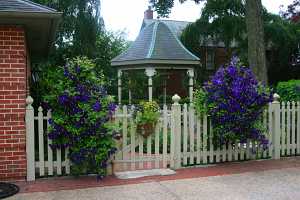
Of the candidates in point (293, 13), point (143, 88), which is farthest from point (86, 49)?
point (293, 13)

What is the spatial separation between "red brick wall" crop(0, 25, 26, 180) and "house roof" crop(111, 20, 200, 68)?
10.9m

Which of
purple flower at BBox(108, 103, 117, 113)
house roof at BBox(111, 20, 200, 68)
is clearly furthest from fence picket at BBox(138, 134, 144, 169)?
house roof at BBox(111, 20, 200, 68)

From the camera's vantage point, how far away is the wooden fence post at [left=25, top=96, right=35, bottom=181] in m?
6.82

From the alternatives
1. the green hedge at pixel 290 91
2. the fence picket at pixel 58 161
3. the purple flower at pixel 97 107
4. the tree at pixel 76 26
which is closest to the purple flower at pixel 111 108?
the purple flower at pixel 97 107

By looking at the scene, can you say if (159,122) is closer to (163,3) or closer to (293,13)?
(163,3)

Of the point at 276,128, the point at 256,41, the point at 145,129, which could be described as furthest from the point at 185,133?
the point at 256,41

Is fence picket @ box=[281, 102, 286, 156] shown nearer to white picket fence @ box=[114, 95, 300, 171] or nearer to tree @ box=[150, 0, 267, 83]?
white picket fence @ box=[114, 95, 300, 171]

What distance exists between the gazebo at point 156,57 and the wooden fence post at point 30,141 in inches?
410

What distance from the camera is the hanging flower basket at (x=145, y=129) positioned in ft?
24.7

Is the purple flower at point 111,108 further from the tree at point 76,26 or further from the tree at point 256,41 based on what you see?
the tree at point 76,26

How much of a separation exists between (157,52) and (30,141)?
1192 centimetres

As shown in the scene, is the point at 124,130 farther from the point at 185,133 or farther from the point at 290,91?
the point at 290,91

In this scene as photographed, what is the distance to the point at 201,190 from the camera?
6.21 meters

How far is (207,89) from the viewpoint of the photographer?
816 cm
